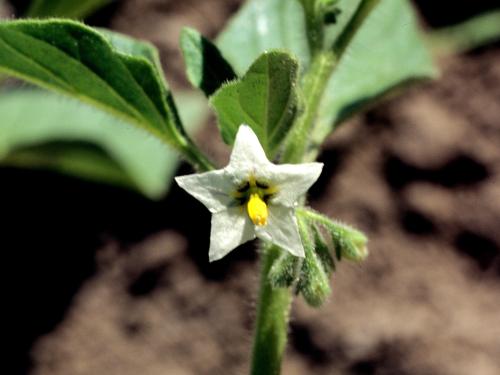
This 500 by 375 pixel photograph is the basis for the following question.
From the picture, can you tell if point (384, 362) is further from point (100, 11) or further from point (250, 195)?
point (250, 195)

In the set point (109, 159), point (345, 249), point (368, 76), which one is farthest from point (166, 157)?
point (345, 249)

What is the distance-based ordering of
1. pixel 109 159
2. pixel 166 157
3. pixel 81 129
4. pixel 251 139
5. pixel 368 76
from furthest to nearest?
pixel 81 129 → pixel 166 157 → pixel 109 159 → pixel 368 76 → pixel 251 139

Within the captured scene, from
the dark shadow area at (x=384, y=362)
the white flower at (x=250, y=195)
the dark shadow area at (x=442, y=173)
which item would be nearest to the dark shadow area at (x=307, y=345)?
the dark shadow area at (x=384, y=362)

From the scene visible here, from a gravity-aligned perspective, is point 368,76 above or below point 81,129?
above

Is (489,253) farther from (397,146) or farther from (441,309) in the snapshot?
(397,146)

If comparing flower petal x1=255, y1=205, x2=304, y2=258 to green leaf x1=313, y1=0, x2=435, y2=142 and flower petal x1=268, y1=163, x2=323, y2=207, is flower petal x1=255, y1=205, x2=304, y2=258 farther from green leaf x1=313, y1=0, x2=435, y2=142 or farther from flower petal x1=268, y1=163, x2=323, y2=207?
green leaf x1=313, y1=0, x2=435, y2=142

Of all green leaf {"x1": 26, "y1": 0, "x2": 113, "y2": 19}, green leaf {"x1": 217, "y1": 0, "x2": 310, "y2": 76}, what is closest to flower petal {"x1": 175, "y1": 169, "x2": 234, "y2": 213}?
green leaf {"x1": 217, "y1": 0, "x2": 310, "y2": 76}
